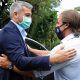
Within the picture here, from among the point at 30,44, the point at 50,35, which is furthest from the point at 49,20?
the point at 30,44

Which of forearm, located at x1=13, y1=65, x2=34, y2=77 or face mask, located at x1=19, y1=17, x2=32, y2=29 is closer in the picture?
forearm, located at x1=13, y1=65, x2=34, y2=77

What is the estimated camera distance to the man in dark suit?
12.3ft

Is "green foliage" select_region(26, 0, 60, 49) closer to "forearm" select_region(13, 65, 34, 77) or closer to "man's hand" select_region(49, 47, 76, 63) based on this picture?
"forearm" select_region(13, 65, 34, 77)

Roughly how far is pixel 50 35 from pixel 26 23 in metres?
38.9

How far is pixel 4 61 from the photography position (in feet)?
13.0

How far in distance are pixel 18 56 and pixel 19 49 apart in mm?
84

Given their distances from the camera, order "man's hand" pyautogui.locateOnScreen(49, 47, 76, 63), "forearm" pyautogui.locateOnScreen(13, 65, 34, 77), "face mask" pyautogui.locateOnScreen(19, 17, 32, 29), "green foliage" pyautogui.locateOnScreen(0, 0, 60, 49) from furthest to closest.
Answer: "green foliage" pyautogui.locateOnScreen(0, 0, 60, 49)
"face mask" pyautogui.locateOnScreen(19, 17, 32, 29)
"forearm" pyautogui.locateOnScreen(13, 65, 34, 77)
"man's hand" pyautogui.locateOnScreen(49, 47, 76, 63)

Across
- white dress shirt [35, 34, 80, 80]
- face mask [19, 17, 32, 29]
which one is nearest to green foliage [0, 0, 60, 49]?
face mask [19, 17, 32, 29]

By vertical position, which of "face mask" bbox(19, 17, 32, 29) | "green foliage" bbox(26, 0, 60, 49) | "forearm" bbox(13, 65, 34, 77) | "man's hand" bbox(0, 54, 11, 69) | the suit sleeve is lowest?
"green foliage" bbox(26, 0, 60, 49)

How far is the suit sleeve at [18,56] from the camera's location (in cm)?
376

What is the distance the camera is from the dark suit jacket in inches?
148

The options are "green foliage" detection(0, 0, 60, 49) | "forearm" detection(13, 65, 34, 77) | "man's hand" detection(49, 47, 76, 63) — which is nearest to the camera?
"man's hand" detection(49, 47, 76, 63)

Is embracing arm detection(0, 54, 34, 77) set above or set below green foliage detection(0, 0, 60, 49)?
above

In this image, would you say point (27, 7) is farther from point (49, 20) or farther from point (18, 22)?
point (49, 20)
